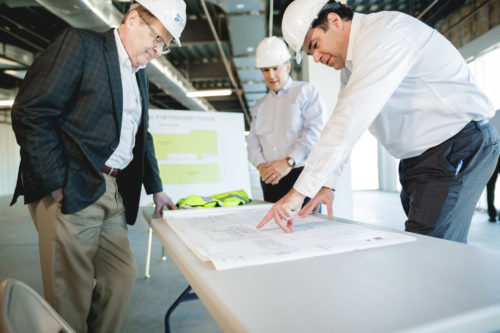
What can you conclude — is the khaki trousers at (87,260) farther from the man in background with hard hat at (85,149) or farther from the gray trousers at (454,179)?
the gray trousers at (454,179)

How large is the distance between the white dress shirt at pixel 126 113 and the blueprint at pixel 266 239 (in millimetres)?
380

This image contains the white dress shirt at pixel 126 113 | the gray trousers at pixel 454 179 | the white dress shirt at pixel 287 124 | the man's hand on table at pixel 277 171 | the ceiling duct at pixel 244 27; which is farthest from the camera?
the ceiling duct at pixel 244 27

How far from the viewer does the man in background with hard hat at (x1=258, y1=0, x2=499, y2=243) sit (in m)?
1.01

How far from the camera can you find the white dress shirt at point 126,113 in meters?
1.33

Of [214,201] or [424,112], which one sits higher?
[424,112]

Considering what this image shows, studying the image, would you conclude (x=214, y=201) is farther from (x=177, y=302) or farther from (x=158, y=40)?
(x=158, y=40)

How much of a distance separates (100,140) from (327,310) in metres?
1.05

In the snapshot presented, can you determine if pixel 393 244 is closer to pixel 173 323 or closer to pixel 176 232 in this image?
pixel 176 232

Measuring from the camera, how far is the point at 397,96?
1.16 metres

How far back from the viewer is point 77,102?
1.19m

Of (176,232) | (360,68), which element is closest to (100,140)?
(176,232)

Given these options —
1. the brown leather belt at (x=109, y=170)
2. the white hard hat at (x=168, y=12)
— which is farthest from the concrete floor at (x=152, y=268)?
the white hard hat at (x=168, y=12)

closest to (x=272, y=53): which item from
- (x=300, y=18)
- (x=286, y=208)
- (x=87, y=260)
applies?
(x=300, y=18)

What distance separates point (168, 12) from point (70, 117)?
551 millimetres
